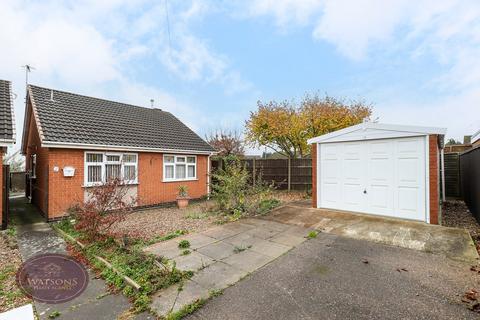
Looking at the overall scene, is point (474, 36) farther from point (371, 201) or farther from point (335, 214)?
point (335, 214)

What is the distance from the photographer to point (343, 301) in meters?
3.23

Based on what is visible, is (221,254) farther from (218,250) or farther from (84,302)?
(84,302)

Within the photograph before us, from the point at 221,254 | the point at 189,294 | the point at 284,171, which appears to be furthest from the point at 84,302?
the point at 284,171

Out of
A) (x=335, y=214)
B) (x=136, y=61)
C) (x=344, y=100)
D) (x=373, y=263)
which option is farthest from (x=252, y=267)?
(x=344, y=100)

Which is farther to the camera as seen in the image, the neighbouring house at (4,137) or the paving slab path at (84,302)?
the neighbouring house at (4,137)

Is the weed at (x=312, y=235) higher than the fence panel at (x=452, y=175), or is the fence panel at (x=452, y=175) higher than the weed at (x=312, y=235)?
the fence panel at (x=452, y=175)

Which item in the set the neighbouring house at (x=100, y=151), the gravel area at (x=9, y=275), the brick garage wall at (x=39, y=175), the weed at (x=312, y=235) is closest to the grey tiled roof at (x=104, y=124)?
the neighbouring house at (x=100, y=151)

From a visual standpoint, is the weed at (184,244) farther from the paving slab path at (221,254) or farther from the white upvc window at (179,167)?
the white upvc window at (179,167)

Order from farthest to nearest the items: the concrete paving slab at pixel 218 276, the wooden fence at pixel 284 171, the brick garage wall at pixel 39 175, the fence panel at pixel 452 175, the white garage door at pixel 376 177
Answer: the wooden fence at pixel 284 171 < the fence panel at pixel 452 175 < the brick garage wall at pixel 39 175 < the white garage door at pixel 376 177 < the concrete paving slab at pixel 218 276

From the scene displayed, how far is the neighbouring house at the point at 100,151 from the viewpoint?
7920 millimetres

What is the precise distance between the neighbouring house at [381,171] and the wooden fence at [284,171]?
4657mm

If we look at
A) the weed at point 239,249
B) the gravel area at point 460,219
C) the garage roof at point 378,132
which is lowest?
the weed at point 239,249

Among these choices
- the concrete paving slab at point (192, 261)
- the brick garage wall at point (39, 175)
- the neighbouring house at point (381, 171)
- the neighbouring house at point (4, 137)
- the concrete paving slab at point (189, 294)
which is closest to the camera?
the concrete paving slab at point (189, 294)

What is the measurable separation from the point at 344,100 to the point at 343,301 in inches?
630
